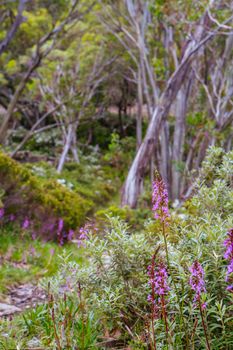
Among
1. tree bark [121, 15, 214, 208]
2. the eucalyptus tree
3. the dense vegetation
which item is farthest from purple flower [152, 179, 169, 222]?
the eucalyptus tree

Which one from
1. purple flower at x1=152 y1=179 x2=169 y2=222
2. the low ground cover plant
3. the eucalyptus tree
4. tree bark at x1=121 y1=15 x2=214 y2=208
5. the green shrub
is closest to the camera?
purple flower at x1=152 y1=179 x2=169 y2=222

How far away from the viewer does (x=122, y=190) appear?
947cm

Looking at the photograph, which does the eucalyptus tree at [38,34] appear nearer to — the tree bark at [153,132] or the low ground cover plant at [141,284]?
the tree bark at [153,132]

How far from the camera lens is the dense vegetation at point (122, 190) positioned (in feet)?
7.42

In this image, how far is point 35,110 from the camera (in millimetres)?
20844

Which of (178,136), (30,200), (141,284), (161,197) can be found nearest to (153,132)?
(178,136)

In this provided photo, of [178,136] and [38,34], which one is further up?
[38,34]

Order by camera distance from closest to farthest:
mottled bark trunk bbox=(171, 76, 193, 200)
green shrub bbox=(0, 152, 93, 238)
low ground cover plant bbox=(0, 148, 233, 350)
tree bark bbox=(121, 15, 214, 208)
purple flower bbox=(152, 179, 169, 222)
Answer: purple flower bbox=(152, 179, 169, 222)
low ground cover plant bbox=(0, 148, 233, 350)
green shrub bbox=(0, 152, 93, 238)
tree bark bbox=(121, 15, 214, 208)
mottled bark trunk bbox=(171, 76, 193, 200)

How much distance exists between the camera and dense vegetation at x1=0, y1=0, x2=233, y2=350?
2262mm

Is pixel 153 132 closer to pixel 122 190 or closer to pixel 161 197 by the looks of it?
pixel 122 190

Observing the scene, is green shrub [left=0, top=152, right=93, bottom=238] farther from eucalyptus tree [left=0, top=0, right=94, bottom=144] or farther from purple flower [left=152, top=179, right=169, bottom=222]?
purple flower [left=152, top=179, right=169, bottom=222]

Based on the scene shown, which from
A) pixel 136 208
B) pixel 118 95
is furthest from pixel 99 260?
pixel 118 95

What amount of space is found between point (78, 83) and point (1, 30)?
3411 mm

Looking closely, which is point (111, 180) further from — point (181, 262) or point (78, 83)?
point (181, 262)
